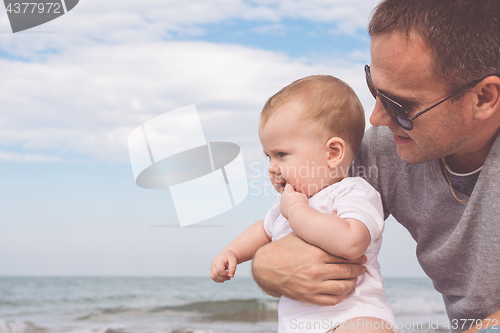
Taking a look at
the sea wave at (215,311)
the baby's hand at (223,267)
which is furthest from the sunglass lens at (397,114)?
the sea wave at (215,311)

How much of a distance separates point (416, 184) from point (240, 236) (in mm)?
1084

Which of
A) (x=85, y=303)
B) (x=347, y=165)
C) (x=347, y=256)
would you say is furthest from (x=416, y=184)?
(x=85, y=303)

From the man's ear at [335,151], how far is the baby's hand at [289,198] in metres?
0.23

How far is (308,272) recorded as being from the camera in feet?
6.33

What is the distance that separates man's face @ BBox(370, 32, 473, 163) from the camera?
207 cm

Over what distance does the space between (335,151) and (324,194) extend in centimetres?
23

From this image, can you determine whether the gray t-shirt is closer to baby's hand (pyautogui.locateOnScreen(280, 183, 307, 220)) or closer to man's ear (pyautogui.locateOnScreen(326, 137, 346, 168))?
man's ear (pyautogui.locateOnScreen(326, 137, 346, 168))

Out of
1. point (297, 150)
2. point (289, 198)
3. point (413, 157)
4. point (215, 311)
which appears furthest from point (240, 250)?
point (215, 311)

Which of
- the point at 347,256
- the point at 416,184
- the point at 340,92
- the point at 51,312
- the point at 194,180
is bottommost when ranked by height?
the point at 51,312

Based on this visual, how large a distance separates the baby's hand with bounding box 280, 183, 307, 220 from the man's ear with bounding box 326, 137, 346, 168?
23cm

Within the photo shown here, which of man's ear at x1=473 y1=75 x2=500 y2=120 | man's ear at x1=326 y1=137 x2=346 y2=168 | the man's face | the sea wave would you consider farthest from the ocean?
man's ear at x1=473 y1=75 x2=500 y2=120

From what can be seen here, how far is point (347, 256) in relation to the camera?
1.84m

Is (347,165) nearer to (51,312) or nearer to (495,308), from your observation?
(495,308)

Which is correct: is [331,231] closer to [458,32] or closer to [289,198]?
[289,198]
